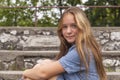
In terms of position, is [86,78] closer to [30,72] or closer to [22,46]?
[30,72]

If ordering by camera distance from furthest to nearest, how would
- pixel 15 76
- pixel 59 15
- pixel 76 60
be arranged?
pixel 59 15 → pixel 15 76 → pixel 76 60

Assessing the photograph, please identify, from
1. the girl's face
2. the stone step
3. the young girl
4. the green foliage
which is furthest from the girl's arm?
the green foliage

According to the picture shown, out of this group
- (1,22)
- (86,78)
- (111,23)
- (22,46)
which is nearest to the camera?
(86,78)

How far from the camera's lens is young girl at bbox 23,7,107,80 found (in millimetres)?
2723

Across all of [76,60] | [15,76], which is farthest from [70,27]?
[15,76]

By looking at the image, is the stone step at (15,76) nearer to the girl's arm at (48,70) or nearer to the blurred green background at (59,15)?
the girl's arm at (48,70)

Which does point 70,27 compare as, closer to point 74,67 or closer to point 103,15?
point 74,67

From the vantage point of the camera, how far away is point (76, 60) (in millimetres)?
2725

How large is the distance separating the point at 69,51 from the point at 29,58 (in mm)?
2129

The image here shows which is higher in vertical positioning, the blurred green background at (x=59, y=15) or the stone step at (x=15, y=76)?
the stone step at (x=15, y=76)

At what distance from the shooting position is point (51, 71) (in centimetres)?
274

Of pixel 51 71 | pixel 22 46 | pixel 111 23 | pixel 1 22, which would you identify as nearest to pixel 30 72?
pixel 51 71

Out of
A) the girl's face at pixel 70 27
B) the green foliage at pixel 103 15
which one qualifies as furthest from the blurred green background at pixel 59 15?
the girl's face at pixel 70 27

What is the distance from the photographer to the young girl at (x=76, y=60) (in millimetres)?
2723
